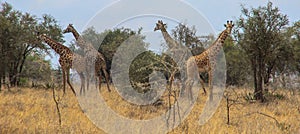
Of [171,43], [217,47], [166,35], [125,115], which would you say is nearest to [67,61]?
[166,35]

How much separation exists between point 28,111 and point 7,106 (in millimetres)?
882

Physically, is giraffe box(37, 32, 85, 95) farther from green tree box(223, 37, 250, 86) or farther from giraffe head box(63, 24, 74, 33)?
green tree box(223, 37, 250, 86)

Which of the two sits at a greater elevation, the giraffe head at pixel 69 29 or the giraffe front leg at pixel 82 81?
the giraffe head at pixel 69 29

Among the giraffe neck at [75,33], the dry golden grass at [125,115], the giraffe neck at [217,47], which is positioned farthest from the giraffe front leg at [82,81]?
the giraffe neck at [217,47]

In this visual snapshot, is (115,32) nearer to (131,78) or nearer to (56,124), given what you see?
(131,78)

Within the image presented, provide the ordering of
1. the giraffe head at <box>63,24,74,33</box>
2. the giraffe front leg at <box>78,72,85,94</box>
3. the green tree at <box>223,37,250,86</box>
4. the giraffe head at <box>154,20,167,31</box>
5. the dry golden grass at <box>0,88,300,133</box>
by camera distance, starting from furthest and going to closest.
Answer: the green tree at <box>223,37,250,86</box>
the giraffe head at <box>63,24,74,33</box>
the giraffe front leg at <box>78,72,85,94</box>
the giraffe head at <box>154,20,167,31</box>
the dry golden grass at <box>0,88,300,133</box>

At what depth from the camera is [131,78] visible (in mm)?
11141

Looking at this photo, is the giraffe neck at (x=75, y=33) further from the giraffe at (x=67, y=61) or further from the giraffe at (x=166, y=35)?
the giraffe at (x=166, y=35)

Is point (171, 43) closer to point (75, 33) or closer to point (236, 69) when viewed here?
point (75, 33)

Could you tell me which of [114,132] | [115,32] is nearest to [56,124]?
[114,132]

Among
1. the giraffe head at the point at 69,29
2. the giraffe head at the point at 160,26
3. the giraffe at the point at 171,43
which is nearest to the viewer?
A: the giraffe at the point at 171,43

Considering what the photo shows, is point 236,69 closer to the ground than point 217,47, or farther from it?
closer to the ground

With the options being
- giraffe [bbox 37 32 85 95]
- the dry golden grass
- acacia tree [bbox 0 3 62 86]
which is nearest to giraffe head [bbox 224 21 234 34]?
the dry golden grass

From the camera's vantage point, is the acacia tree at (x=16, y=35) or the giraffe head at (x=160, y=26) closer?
the giraffe head at (x=160, y=26)
